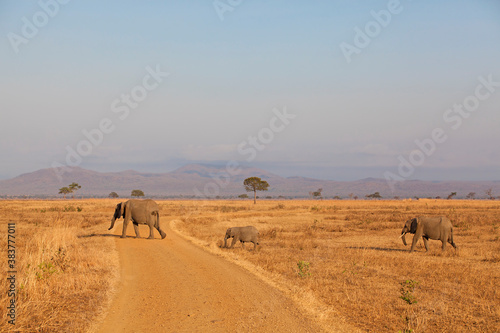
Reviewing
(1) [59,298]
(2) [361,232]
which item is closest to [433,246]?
(2) [361,232]

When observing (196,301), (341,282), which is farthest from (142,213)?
(196,301)

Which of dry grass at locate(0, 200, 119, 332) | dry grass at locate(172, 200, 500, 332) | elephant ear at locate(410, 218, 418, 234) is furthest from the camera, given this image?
elephant ear at locate(410, 218, 418, 234)

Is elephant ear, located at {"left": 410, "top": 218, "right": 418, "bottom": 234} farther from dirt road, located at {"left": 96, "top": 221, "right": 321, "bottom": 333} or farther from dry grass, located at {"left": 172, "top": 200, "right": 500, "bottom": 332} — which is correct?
dirt road, located at {"left": 96, "top": 221, "right": 321, "bottom": 333}

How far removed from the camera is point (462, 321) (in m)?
9.88

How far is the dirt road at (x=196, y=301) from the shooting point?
8.92 metres

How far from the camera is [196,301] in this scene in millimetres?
10797

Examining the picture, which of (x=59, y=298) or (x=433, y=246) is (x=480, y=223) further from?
(x=59, y=298)

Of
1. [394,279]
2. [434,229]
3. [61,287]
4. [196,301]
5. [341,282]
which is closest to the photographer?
[196,301]

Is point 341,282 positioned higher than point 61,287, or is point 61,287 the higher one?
point 61,287

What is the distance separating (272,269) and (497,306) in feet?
24.1

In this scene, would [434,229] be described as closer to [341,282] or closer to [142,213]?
[341,282]

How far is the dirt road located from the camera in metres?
8.92

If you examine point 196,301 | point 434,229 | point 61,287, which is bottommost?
point 196,301

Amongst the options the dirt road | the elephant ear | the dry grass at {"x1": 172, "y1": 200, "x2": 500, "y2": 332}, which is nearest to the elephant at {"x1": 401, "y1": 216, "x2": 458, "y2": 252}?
the elephant ear
